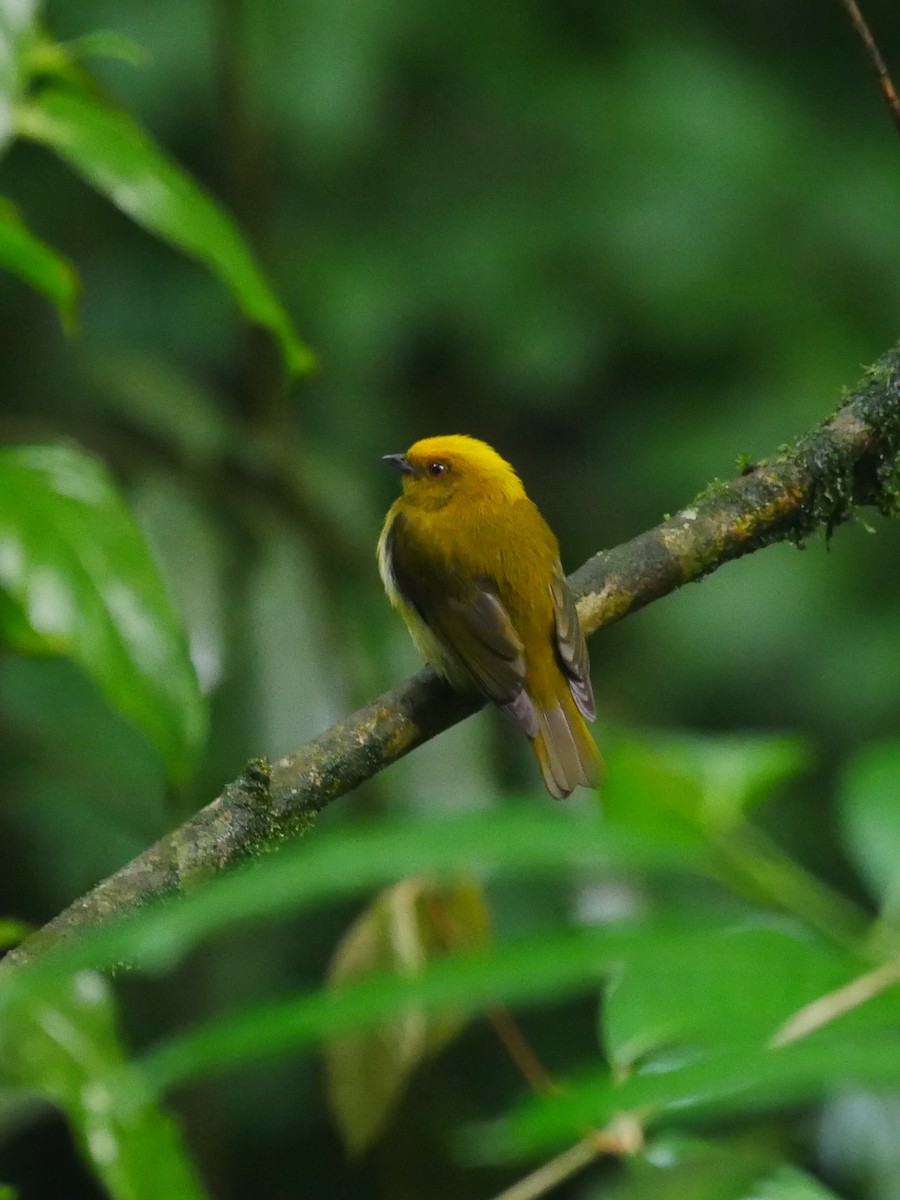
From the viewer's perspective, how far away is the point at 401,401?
5.31 metres

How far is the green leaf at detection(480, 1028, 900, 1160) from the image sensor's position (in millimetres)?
469

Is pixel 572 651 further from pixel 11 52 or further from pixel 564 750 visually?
pixel 11 52

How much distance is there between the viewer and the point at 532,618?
2955 mm

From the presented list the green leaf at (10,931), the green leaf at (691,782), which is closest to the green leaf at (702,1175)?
the green leaf at (10,931)

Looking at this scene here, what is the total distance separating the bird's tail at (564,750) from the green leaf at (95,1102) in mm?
1346

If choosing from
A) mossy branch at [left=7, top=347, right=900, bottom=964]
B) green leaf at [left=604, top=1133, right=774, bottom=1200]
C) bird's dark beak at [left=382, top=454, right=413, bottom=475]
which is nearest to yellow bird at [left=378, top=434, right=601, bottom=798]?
bird's dark beak at [left=382, top=454, right=413, bottom=475]

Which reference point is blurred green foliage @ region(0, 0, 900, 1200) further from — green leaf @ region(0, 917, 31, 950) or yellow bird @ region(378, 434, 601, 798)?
yellow bird @ region(378, 434, 601, 798)

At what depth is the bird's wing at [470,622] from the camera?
279 centimetres

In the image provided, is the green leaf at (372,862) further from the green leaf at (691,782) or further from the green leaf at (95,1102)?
the green leaf at (95,1102)

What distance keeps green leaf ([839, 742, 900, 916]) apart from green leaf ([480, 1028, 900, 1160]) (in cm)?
17

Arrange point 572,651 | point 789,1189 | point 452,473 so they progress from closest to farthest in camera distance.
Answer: point 789,1189
point 572,651
point 452,473

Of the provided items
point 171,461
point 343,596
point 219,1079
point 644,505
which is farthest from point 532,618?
point 644,505

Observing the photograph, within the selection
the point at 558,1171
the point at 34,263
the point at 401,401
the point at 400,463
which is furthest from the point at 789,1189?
the point at 401,401

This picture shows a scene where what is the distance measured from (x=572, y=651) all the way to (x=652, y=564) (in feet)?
2.29
